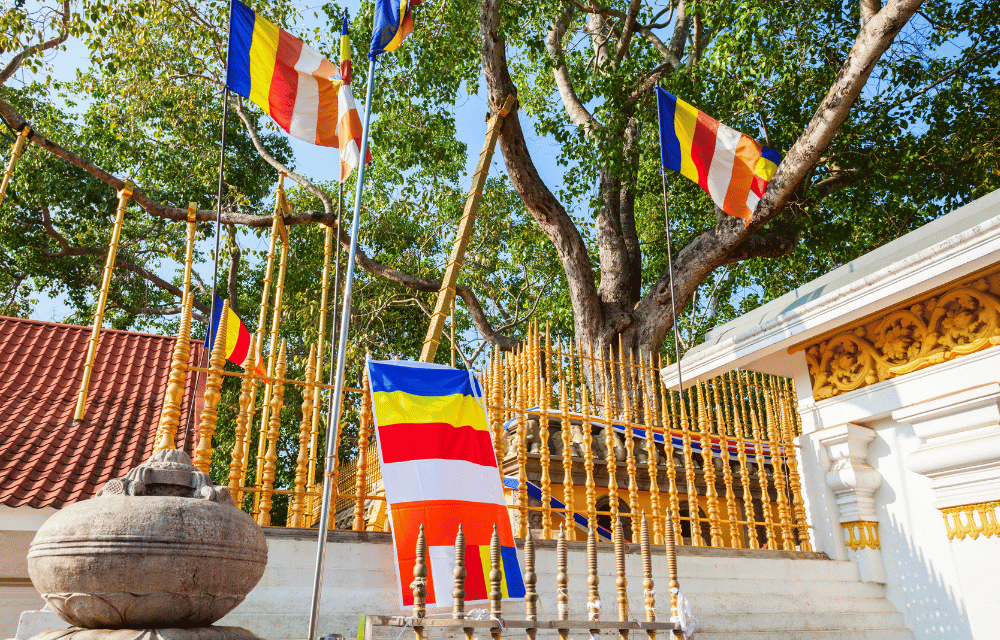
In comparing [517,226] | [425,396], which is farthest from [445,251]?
[425,396]

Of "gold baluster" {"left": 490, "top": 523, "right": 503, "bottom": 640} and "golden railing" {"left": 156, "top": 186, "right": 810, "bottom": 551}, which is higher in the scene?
"golden railing" {"left": 156, "top": 186, "right": 810, "bottom": 551}

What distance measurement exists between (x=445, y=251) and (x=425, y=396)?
11434mm

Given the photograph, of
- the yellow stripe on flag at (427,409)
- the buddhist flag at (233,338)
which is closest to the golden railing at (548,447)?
the yellow stripe on flag at (427,409)

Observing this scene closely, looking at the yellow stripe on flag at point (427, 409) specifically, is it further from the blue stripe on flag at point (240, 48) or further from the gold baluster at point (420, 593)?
the blue stripe on flag at point (240, 48)

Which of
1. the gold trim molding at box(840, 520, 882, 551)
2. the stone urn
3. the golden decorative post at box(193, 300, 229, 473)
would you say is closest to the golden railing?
the golden decorative post at box(193, 300, 229, 473)

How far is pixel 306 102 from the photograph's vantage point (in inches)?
213

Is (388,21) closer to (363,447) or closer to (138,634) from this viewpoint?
(363,447)

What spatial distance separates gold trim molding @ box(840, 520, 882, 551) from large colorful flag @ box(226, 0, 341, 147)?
15.8 ft

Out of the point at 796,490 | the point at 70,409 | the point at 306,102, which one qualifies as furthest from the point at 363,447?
the point at 70,409

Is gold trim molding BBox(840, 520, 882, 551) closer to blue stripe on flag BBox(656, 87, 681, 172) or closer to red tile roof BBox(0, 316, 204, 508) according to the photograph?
blue stripe on flag BBox(656, 87, 681, 172)

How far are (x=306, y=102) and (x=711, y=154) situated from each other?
12.0ft

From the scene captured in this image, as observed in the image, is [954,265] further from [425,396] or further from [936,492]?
[425,396]

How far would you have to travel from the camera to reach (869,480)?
5.05m

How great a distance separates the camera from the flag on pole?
491 cm
